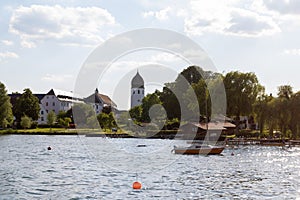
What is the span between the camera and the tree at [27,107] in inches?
5620

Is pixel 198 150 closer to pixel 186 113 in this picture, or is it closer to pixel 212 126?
pixel 212 126

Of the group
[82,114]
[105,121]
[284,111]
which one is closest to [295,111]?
[284,111]

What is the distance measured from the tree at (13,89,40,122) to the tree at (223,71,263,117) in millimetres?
71406

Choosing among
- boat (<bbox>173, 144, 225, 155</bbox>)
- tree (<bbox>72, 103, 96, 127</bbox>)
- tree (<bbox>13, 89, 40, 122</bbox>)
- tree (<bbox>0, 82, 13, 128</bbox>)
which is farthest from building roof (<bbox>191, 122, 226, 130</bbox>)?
tree (<bbox>13, 89, 40, 122</bbox>)

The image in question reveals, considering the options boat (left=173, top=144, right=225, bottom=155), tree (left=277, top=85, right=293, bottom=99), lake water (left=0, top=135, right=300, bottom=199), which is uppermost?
tree (left=277, top=85, right=293, bottom=99)

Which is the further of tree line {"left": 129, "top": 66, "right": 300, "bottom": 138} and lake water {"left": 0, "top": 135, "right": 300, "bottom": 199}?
tree line {"left": 129, "top": 66, "right": 300, "bottom": 138}

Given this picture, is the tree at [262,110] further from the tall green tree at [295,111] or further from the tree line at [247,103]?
the tall green tree at [295,111]

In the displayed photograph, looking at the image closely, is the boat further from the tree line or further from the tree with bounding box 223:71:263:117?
the tree with bounding box 223:71:263:117

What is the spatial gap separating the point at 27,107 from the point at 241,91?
75.3 meters

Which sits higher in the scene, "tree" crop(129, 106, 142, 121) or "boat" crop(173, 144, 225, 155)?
"tree" crop(129, 106, 142, 121)

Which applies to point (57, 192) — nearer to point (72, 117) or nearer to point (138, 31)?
point (138, 31)

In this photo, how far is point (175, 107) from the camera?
129m

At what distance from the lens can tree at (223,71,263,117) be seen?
91250mm

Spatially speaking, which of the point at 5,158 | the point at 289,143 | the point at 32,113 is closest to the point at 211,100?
the point at 289,143
